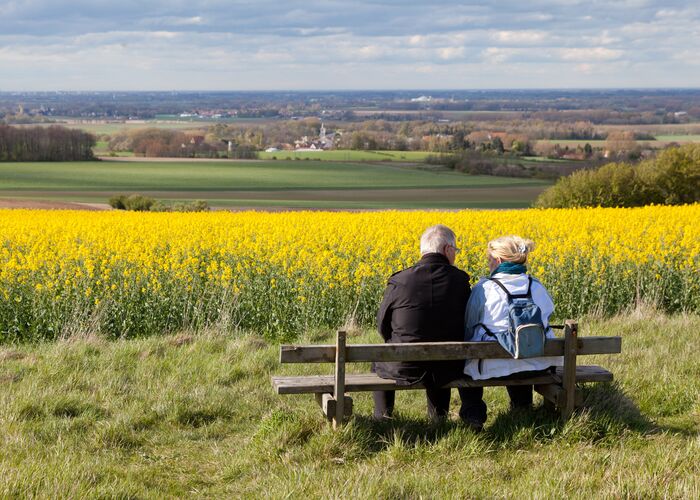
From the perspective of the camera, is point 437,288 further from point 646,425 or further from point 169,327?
point 169,327

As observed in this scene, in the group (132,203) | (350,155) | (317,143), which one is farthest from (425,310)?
(317,143)

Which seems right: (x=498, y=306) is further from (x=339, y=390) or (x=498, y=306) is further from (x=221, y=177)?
(x=221, y=177)

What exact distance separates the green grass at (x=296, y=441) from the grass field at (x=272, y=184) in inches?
1722

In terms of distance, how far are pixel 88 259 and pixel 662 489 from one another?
854cm

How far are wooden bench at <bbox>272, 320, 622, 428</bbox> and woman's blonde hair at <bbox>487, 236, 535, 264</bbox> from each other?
1.76 ft

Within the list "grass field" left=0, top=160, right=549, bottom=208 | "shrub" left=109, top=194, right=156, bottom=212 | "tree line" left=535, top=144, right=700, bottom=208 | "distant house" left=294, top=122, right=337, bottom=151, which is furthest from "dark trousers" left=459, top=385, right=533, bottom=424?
"distant house" left=294, top=122, right=337, bottom=151

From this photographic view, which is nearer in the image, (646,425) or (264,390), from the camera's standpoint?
(646,425)

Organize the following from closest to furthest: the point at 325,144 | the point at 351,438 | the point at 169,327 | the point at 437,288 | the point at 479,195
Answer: the point at 351,438 → the point at 437,288 → the point at 169,327 → the point at 479,195 → the point at 325,144

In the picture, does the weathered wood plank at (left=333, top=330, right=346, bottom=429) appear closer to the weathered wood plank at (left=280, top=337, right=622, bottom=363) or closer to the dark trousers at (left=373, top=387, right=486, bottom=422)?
the weathered wood plank at (left=280, top=337, right=622, bottom=363)

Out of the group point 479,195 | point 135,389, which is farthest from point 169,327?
point 479,195

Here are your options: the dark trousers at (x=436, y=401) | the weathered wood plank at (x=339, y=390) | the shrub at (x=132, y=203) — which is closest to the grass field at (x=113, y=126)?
the shrub at (x=132, y=203)

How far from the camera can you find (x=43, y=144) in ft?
276

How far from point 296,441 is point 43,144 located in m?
86.1

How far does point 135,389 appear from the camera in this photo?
6367mm
